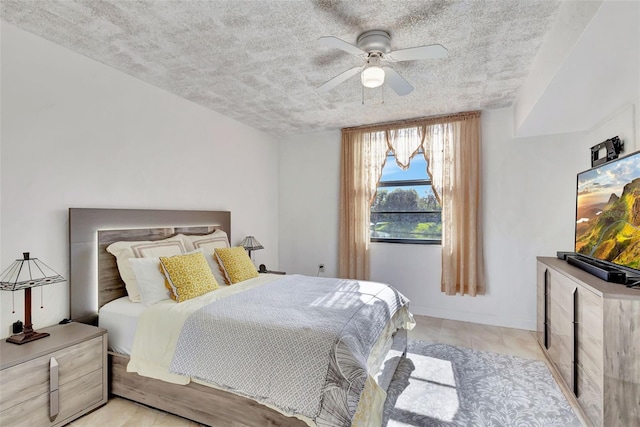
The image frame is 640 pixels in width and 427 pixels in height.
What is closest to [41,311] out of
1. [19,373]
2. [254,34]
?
[19,373]

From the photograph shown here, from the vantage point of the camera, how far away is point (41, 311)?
2.26 metres

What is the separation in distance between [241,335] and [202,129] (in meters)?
2.67

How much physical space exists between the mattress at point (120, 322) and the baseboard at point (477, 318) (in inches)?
130

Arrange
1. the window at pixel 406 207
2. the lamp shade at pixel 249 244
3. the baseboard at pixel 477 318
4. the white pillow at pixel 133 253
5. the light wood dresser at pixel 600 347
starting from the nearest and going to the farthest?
the light wood dresser at pixel 600 347 → the white pillow at pixel 133 253 → the baseboard at pixel 477 318 → the lamp shade at pixel 249 244 → the window at pixel 406 207

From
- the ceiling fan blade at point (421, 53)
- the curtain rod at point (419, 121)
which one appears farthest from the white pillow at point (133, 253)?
the curtain rod at point (419, 121)

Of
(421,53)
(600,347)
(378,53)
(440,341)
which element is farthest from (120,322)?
(600,347)

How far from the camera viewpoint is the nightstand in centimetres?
176

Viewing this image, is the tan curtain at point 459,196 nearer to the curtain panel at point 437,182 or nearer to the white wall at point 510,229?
the curtain panel at point 437,182

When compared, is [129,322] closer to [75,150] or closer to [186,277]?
[186,277]

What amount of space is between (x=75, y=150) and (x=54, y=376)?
1.63 m

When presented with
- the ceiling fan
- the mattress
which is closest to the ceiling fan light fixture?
the ceiling fan

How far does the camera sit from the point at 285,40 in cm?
232

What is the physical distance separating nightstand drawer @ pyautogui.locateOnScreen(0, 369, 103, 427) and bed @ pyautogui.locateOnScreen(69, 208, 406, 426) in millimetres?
144

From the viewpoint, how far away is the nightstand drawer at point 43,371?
174cm
